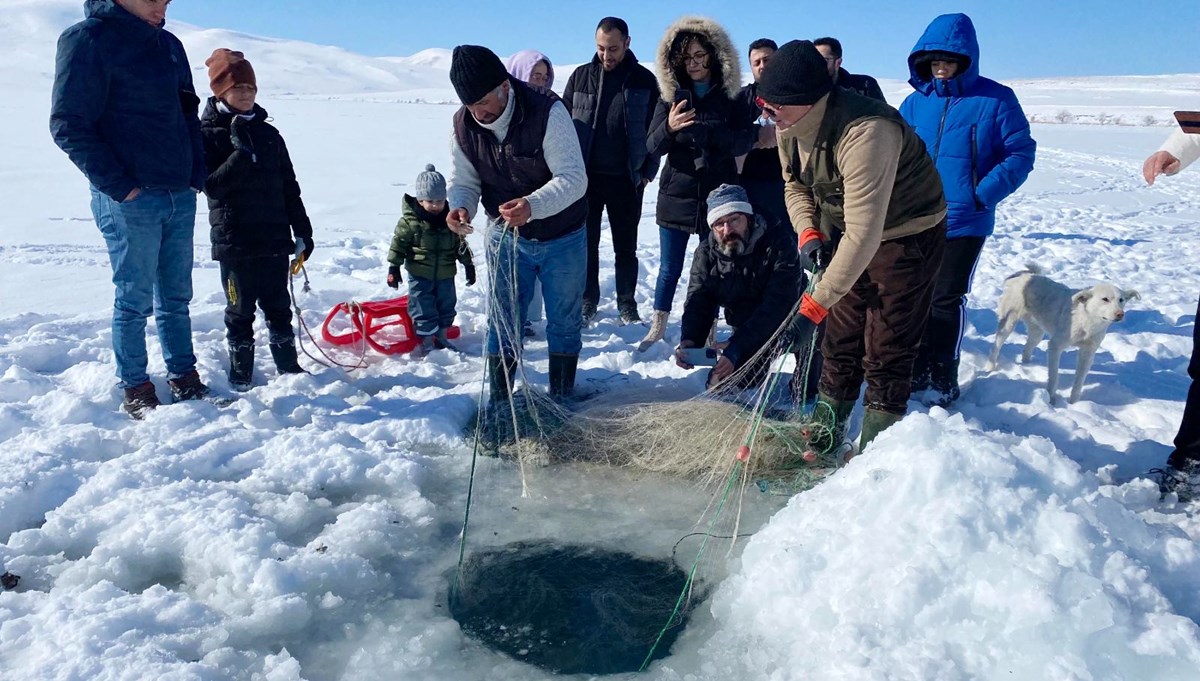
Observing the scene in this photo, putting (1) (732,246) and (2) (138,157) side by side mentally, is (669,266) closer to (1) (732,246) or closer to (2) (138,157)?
(1) (732,246)

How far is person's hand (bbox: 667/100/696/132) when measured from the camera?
15.6ft

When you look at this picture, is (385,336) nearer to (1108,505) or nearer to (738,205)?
(738,205)

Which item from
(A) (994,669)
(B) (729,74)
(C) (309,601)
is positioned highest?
(B) (729,74)

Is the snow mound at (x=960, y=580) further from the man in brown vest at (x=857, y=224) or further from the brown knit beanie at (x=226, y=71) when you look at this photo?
the brown knit beanie at (x=226, y=71)

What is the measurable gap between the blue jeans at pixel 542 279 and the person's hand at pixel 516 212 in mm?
242

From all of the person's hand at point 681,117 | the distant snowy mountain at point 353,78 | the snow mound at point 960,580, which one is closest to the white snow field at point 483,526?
the snow mound at point 960,580

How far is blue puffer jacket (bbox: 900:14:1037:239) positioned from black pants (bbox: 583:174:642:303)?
213 centimetres

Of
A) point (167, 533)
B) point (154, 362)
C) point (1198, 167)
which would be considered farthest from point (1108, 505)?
point (1198, 167)

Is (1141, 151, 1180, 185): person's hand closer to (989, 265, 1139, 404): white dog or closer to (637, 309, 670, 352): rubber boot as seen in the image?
(989, 265, 1139, 404): white dog

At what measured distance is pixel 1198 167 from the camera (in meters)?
19.2

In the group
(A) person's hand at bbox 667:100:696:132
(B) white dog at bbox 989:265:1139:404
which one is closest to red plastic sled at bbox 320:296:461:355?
(A) person's hand at bbox 667:100:696:132

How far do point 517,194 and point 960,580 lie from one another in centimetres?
264

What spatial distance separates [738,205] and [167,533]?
317cm

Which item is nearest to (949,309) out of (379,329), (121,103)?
(379,329)
